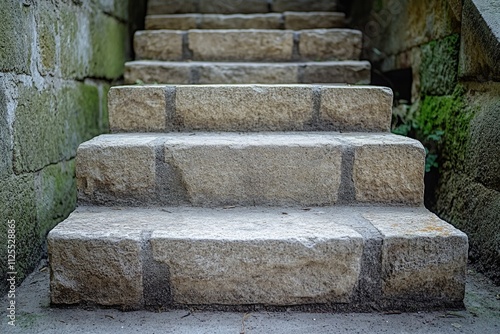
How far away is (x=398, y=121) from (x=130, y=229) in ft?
6.05

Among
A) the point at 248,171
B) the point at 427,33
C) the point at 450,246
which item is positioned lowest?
the point at 450,246

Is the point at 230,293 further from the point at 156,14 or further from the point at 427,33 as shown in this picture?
the point at 156,14

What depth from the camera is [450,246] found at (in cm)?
164

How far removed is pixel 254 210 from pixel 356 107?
72cm

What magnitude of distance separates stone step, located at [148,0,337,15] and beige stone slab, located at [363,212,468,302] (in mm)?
2648

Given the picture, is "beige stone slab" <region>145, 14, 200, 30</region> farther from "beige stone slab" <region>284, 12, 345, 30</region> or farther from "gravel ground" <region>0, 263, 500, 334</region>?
"gravel ground" <region>0, 263, 500, 334</region>

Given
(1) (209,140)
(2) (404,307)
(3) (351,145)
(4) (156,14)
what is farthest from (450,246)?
(4) (156,14)

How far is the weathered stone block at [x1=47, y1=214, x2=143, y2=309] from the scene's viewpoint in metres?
1.62

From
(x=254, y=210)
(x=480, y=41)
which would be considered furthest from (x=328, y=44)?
(x=254, y=210)

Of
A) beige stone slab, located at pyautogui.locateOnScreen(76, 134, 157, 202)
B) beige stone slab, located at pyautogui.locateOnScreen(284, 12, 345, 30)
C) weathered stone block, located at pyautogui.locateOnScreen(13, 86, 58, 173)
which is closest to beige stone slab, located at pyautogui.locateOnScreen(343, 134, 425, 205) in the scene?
beige stone slab, located at pyautogui.locateOnScreen(76, 134, 157, 202)

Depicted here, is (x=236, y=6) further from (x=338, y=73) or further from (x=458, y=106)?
(x=458, y=106)

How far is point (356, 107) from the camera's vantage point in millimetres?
2291

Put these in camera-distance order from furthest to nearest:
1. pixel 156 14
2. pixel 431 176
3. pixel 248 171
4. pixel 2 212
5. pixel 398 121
Answer: pixel 156 14 → pixel 398 121 → pixel 431 176 → pixel 248 171 → pixel 2 212

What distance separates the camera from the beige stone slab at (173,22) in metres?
3.63
